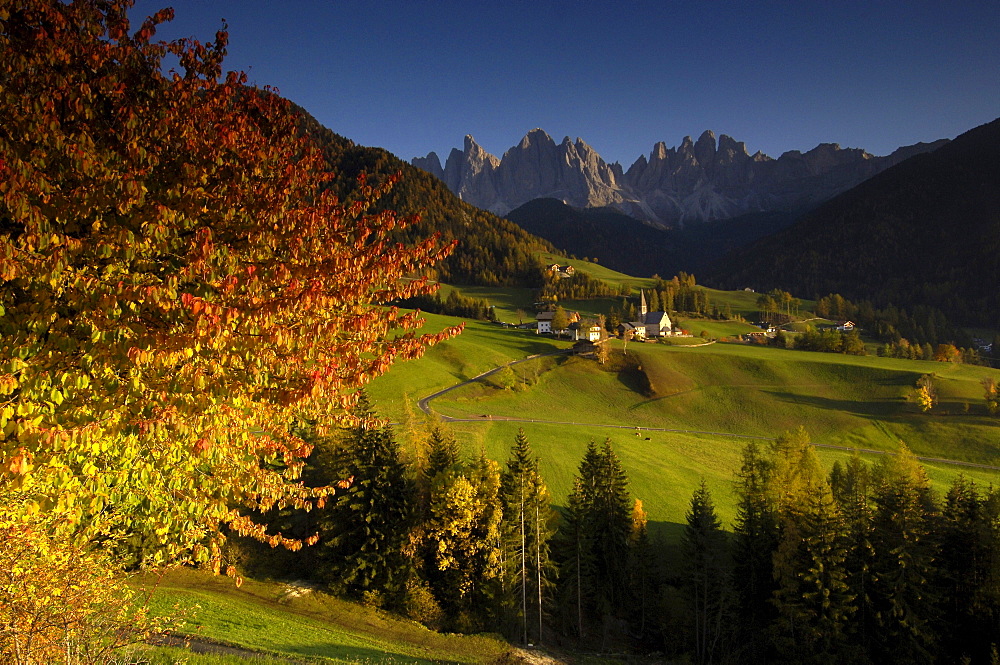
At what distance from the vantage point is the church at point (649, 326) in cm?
13050

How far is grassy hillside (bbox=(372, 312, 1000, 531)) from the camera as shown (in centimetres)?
6188

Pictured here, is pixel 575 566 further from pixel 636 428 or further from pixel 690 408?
pixel 690 408

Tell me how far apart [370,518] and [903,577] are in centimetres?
3681

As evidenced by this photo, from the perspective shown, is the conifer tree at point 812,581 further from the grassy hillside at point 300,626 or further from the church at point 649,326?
the church at point 649,326

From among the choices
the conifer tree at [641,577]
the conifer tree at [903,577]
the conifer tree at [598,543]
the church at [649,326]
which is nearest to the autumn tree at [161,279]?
the conifer tree at [598,543]

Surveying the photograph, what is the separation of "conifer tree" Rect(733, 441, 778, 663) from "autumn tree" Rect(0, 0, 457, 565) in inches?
1588

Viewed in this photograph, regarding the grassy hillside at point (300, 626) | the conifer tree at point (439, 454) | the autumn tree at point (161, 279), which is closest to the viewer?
the autumn tree at point (161, 279)

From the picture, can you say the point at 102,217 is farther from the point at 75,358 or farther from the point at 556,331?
the point at 556,331

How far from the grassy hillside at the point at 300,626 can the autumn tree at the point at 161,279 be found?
14.3 m

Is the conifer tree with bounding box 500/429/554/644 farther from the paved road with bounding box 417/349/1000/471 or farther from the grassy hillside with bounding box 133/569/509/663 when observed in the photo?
the paved road with bounding box 417/349/1000/471

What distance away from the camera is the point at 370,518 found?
37031 millimetres

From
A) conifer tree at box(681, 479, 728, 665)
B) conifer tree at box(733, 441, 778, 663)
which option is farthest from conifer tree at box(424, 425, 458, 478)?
conifer tree at box(733, 441, 778, 663)

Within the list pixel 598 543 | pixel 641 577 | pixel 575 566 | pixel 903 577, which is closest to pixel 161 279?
pixel 575 566

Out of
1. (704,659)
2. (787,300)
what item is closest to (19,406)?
(704,659)
